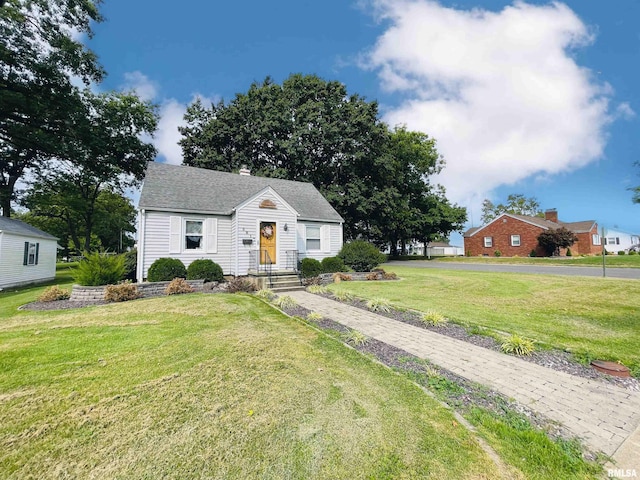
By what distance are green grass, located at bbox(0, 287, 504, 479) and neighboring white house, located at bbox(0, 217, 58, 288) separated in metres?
13.2

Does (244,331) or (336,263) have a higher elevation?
(336,263)

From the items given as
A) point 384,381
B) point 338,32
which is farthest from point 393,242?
point 384,381

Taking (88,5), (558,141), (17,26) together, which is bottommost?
(558,141)

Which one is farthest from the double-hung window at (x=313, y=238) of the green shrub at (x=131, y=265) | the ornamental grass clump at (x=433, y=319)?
the ornamental grass clump at (x=433, y=319)

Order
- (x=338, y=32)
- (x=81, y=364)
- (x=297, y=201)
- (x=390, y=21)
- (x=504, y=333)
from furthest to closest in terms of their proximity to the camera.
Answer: (x=297, y=201) → (x=338, y=32) → (x=390, y=21) → (x=504, y=333) → (x=81, y=364)

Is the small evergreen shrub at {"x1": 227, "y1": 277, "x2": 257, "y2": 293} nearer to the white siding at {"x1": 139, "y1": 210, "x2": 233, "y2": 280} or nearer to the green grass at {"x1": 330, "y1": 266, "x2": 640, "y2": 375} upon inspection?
the white siding at {"x1": 139, "y1": 210, "x2": 233, "y2": 280}

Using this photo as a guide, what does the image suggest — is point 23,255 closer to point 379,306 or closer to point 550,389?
point 379,306

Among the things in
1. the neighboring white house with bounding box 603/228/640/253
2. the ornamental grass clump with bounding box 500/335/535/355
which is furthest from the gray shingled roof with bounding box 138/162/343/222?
the neighboring white house with bounding box 603/228/640/253

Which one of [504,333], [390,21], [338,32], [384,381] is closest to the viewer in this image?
[384,381]

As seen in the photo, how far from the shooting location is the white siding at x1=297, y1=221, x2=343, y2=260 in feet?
52.0

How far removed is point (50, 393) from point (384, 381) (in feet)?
13.3

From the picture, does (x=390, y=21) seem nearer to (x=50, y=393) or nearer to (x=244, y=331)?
(x=244, y=331)

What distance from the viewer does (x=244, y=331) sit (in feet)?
18.9

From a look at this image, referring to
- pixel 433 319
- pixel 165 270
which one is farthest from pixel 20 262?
pixel 433 319
